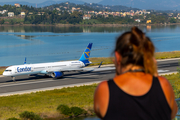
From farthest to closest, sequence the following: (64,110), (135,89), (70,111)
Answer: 1. (70,111)
2. (64,110)
3. (135,89)

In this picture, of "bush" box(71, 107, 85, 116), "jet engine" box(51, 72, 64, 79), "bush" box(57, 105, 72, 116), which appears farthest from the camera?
"jet engine" box(51, 72, 64, 79)

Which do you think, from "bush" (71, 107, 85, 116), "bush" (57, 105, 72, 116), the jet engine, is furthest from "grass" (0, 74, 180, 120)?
the jet engine

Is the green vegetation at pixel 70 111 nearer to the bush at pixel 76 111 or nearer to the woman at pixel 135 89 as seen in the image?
the bush at pixel 76 111

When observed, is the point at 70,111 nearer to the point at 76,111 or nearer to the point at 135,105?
the point at 76,111

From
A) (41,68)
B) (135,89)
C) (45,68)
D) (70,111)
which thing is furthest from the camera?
(45,68)

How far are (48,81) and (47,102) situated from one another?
21.2 meters

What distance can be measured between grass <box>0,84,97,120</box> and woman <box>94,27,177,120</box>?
1304 inches

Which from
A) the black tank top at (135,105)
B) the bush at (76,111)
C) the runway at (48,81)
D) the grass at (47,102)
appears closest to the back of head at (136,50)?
the black tank top at (135,105)

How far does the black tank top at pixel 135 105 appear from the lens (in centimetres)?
402

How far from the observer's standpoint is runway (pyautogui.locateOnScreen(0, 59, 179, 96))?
2199 inches

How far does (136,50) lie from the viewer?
4.11 metres

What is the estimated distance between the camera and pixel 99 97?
4.01 m

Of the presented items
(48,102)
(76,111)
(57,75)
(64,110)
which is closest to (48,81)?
(57,75)

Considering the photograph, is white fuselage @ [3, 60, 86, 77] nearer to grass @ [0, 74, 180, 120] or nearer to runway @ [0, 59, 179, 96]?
runway @ [0, 59, 179, 96]
